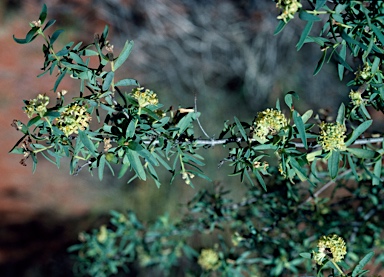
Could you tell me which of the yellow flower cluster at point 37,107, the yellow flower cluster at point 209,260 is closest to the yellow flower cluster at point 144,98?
the yellow flower cluster at point 37,107

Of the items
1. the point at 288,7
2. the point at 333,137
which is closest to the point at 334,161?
the point at 333,137

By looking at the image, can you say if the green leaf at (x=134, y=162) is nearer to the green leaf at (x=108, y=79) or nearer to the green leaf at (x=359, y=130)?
the green leaf at (x=108, y=79)

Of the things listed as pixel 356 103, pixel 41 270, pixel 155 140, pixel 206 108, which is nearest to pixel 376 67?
pixel 356 103

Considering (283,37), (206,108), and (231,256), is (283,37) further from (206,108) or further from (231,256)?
(231,256)

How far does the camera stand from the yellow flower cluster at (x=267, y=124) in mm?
837

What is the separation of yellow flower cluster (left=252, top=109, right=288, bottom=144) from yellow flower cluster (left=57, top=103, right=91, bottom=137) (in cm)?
34

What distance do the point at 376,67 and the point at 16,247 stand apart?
160 inches

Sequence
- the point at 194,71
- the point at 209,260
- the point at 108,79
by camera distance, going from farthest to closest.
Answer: the point at 194,71
the point at 209,260
the point at 108,79

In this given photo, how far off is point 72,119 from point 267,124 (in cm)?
38

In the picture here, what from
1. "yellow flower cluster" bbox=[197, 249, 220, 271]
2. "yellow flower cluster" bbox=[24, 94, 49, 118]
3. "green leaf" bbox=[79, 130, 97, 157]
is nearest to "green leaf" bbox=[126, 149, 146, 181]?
"green leaf" bbox=[79, 130, 97, 157]

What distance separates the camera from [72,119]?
79cm

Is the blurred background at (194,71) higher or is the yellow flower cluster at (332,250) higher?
the blurred background at (194,71)

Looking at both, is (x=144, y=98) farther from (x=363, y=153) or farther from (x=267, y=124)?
(x=363, y=153)

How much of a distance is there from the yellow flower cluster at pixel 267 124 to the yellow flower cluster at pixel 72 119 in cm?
34
